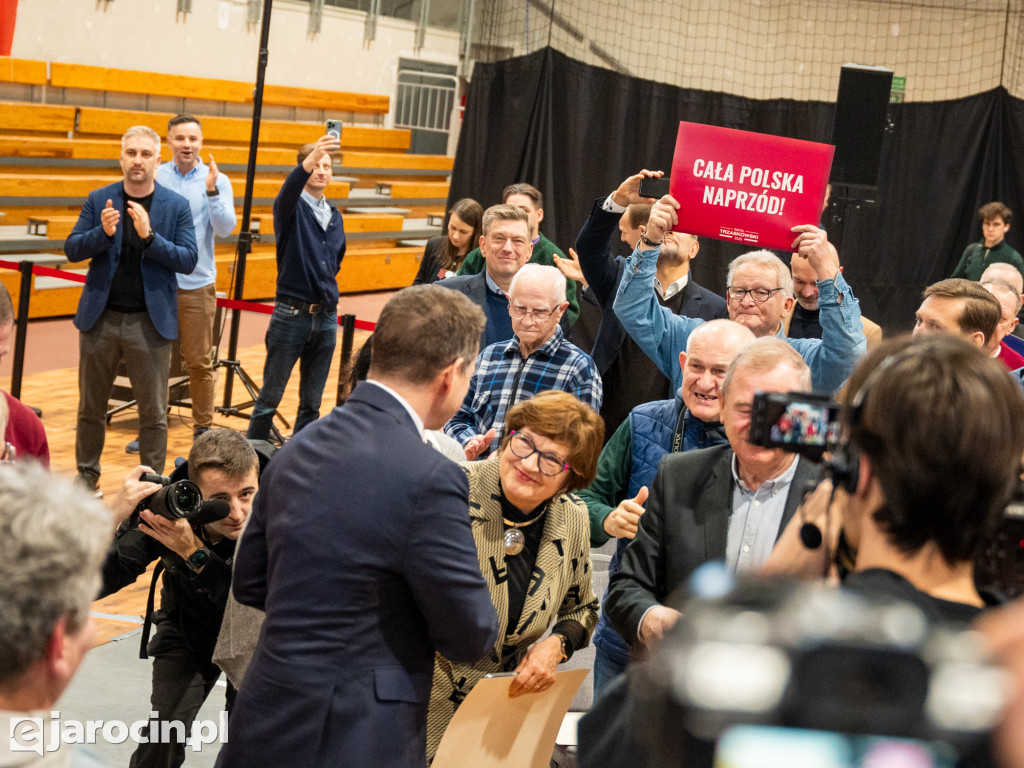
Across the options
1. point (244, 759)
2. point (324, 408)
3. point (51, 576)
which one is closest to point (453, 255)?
point (324, 408)

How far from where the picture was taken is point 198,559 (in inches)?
93.8

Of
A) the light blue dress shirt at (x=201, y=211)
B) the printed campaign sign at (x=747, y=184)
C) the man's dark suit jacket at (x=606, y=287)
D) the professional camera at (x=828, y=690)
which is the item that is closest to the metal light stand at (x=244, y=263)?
the light blue dress shirt at (x=201, y=211)

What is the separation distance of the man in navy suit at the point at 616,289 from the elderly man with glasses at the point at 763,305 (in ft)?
1.90

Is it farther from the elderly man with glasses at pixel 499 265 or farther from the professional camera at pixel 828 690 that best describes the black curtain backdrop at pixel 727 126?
the professional camera at pixel 828 690

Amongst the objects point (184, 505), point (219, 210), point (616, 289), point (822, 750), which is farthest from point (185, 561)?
point (219, 210)

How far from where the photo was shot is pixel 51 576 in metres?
1.08

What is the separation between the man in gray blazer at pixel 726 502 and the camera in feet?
6.56

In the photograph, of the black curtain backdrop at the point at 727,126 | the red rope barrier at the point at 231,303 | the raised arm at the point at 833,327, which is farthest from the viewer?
the black curtain backdrop at the point at 727,126

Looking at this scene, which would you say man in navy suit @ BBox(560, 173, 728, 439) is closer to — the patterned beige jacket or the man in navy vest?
the man in navy vest

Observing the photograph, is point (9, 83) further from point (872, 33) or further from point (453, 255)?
point (872, 33)

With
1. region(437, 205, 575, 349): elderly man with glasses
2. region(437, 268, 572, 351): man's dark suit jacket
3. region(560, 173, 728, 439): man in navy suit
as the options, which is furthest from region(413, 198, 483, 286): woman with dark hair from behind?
region(560, 173, 728, 439): man in navy suit

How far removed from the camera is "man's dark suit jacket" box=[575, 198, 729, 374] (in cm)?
411

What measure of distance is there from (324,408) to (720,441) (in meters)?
5.07

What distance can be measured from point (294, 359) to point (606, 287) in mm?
2287
